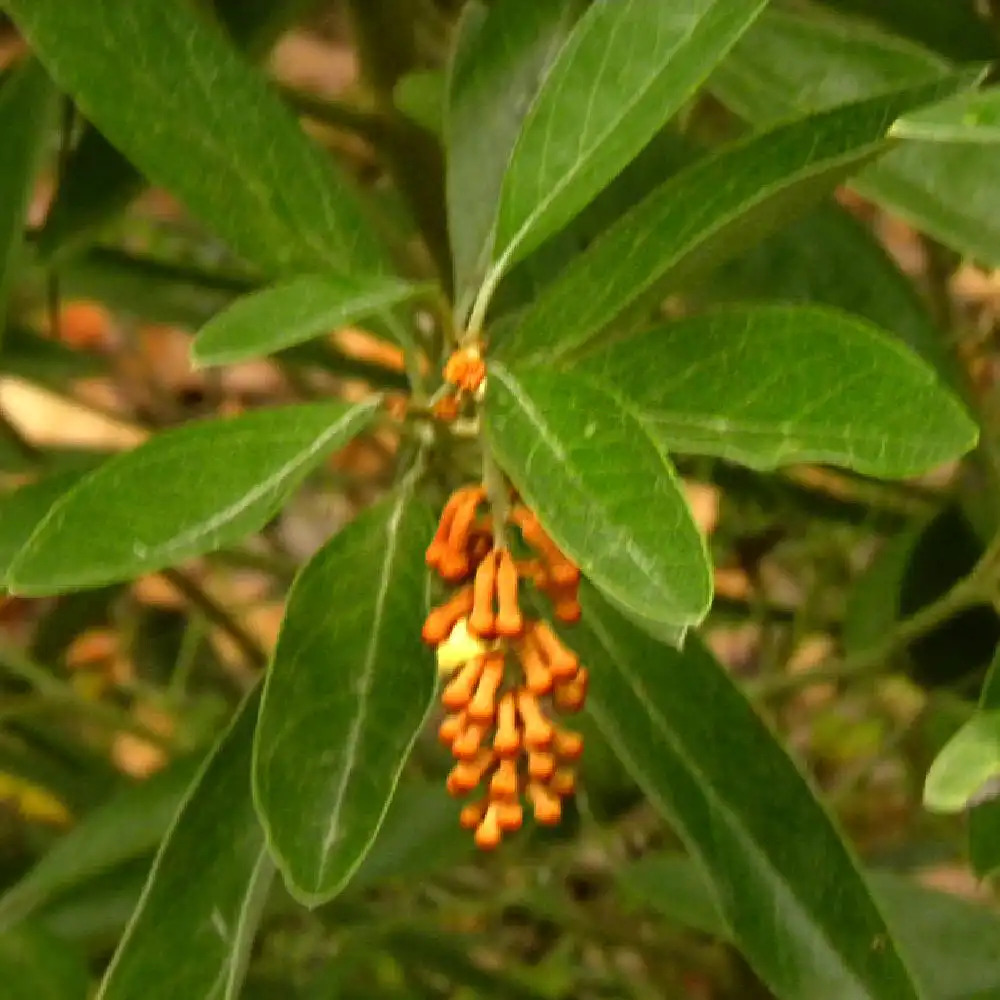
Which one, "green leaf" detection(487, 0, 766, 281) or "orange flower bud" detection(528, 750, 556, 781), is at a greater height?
"green leaf" detection(487, 0, 766, 281)

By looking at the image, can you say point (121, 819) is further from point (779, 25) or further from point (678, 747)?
point (779, 25)

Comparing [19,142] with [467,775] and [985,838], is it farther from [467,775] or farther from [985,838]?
[985,838]

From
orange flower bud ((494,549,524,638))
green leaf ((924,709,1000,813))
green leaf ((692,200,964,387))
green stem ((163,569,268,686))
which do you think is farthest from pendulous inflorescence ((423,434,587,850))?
green stem ((163,569,268,686))

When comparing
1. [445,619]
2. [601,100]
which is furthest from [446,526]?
[601,100]

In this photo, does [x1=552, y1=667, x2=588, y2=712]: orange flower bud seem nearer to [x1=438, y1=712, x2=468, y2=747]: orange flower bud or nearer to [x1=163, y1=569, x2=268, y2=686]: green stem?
[x1=438, y1=712, x2=468, y2=747]: orange flower bud

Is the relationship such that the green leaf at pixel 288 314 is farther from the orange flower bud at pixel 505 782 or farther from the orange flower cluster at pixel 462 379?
the orange flower bud at pixel 505 782

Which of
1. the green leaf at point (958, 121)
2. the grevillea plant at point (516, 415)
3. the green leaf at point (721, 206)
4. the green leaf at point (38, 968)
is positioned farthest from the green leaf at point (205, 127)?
the green leaf at point (38, 968)
